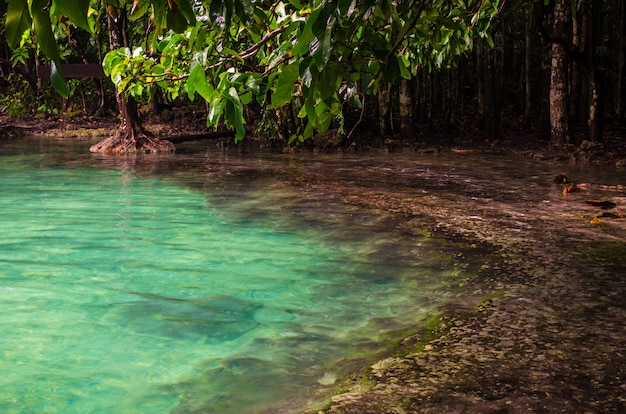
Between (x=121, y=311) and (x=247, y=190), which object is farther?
(x=247, y=190)

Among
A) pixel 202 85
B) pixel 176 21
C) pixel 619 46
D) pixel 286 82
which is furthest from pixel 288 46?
pixel 619 46

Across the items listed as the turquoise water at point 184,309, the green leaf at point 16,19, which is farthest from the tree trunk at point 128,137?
the green leaf at point 16,19

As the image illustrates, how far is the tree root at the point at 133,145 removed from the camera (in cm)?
1569

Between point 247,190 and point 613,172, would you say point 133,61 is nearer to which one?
point 247,190

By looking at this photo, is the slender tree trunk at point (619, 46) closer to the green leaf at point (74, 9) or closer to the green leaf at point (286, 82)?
the green leaf at point (286, 82)

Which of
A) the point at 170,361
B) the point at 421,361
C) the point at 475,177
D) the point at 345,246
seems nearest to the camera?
the point at 421,361

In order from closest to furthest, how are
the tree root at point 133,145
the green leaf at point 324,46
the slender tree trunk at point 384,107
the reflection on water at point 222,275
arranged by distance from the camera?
1. the green leaf at point 324,46
2. the reflection on water at point 222,275
3. the tree root at point 133,145
4. the slender tree trunk at point 384,107

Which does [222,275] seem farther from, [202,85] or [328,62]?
[328,62]

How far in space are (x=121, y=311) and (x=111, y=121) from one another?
71.5ft

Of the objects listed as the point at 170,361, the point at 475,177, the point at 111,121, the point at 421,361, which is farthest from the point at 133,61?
the point at 111,121

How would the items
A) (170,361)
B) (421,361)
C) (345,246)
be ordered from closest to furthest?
(421,361), (170,361), (345,246)

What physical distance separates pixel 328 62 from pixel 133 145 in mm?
14126

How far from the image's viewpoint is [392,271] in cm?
529

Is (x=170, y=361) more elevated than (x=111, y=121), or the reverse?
(x=111, y=121)
